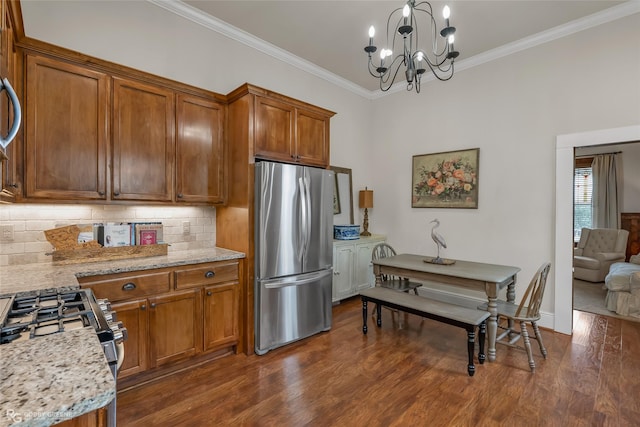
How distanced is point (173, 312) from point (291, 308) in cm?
106

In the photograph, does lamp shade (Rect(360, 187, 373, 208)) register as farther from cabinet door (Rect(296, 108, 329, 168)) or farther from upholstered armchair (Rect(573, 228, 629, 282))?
upholstered armchair (Rect(573, 228, 629, 282))

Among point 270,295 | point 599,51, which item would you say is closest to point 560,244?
point 599,51

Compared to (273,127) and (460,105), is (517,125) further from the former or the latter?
(273,127)

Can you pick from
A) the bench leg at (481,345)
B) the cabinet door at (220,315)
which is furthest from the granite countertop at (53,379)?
the bench leg at (481,345)

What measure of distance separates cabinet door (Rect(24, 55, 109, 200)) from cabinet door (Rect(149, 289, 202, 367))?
0.98 meters

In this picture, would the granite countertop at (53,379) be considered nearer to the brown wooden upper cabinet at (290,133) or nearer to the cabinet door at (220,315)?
the cabinet door at (220,315)

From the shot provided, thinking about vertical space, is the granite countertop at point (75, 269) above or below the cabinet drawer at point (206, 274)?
above

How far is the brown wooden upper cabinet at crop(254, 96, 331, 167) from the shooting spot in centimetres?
285

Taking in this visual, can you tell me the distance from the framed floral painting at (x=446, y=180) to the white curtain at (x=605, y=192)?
13.2ft

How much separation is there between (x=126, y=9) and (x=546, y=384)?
4681 millimetres

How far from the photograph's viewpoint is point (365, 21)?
124 inches

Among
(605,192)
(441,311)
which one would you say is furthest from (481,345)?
(605,192)

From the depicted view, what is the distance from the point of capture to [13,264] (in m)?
2.18

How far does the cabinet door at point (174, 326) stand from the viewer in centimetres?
229
